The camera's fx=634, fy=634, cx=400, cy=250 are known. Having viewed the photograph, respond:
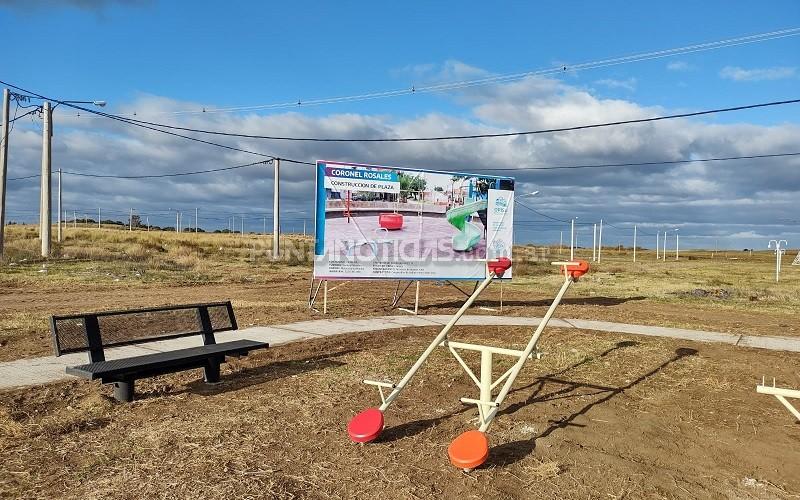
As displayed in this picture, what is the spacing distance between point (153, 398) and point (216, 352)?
74 centimetres

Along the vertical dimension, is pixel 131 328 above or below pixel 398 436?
above

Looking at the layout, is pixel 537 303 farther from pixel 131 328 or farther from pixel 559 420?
A: pixel 131 328

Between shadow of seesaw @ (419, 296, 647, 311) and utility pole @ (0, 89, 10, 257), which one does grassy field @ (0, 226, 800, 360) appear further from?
utility pole @ (0, 89, 10, 257)

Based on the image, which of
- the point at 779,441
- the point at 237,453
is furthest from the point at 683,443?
the point at 237,453

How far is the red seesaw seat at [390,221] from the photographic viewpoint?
12859 millimetres

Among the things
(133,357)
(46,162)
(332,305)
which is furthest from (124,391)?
(46,162)

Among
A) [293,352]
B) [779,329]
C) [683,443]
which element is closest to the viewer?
[683,443]

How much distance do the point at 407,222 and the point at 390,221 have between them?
44cm

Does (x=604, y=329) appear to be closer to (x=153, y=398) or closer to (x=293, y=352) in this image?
(x=293, y=352)

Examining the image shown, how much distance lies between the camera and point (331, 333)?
9.98 m

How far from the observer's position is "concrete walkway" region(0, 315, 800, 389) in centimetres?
688

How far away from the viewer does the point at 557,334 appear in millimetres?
10359

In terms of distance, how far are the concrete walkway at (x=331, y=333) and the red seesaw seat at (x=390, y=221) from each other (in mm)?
1867

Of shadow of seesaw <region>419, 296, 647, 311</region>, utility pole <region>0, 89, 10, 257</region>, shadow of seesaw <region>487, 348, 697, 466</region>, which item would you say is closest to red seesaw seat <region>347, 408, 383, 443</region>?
shadow of seesaw <region>487, 348, 697, 466</region>
